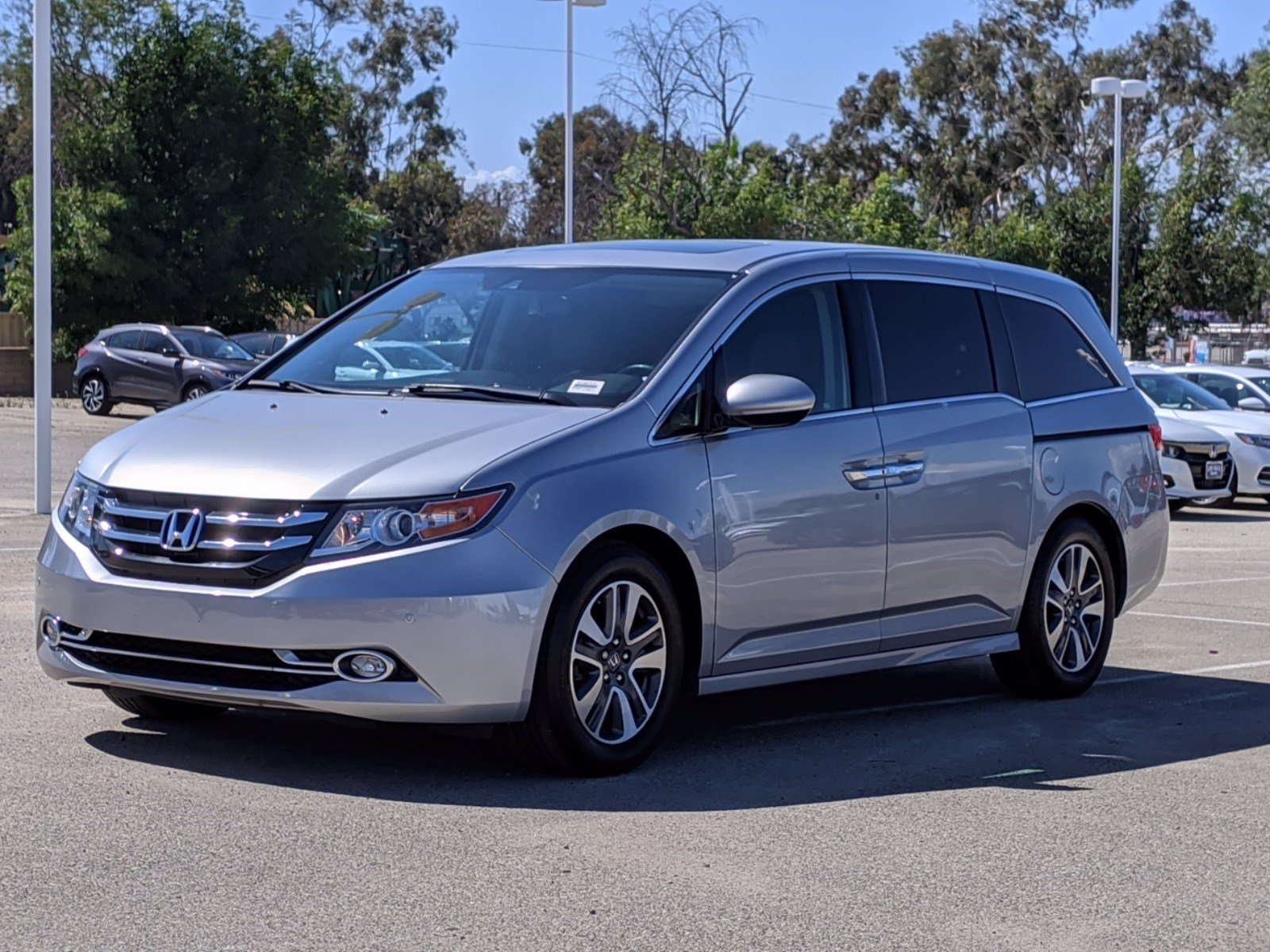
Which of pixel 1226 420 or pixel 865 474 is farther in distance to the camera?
pixel 1226 420

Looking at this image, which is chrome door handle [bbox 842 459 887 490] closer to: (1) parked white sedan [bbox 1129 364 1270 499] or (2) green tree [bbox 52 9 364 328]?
(1) parked white sedan [bbox 1129 364 1270 499]

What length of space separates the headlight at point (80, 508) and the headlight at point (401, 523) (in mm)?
919

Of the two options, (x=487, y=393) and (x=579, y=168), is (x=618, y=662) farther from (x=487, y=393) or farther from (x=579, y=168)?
(x=579, y=168)

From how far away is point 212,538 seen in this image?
6.18 meters

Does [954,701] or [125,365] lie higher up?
[125,365]

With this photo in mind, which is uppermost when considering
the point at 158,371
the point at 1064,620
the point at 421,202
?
the point at 421,202

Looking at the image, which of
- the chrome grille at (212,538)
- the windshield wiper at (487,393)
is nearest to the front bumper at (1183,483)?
the windshield wiper at (487,393)

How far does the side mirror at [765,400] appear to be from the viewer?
6902mm

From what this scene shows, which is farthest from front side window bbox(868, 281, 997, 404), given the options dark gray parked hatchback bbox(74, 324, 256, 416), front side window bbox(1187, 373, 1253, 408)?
dark gray parked hatchback bbox(74, 324, 256, 416)

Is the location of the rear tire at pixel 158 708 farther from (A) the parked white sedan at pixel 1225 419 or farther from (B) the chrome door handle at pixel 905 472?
(A) the parked white sedan at pixel 1225 419

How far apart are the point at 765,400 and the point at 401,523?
1.45 m

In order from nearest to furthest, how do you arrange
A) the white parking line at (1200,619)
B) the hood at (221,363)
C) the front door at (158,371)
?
the white parking line at (1200,619) → the hood at (221,363) → the front door at (158,371)

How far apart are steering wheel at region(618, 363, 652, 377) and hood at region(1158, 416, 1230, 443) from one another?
1414 centimetres

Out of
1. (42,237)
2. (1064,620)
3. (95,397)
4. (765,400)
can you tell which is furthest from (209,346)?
(765,400)
